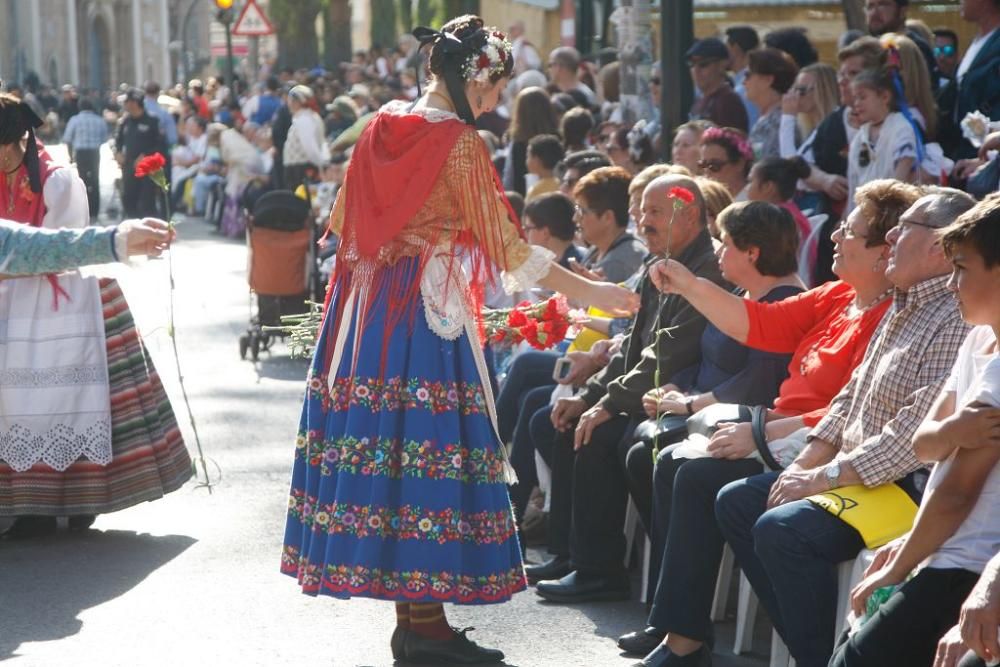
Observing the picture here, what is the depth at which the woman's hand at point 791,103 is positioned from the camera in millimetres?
9414

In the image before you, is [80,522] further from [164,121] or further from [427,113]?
[164,121]

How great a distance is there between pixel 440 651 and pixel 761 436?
4.23 ft

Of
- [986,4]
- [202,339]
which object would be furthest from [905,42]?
[202,339]

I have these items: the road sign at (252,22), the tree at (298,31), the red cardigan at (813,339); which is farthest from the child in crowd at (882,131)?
the tree at (298,31)

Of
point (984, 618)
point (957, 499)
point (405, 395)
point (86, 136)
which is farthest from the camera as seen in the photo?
point (86, 136)

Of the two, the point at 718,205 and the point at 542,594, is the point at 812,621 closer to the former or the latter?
the point at 542,594

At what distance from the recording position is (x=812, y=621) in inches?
192

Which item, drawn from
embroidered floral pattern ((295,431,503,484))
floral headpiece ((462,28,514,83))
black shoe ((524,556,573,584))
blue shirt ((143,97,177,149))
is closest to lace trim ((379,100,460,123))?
floral headpiece ((462,28,514,83))

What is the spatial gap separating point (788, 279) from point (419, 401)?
150 centimetres

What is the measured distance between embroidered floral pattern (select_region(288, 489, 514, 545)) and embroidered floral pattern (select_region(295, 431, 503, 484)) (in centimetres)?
11

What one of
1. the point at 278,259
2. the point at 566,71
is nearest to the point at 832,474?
the point at 278,259

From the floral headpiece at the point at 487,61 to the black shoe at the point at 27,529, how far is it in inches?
130

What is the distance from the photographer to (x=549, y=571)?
6809 mm

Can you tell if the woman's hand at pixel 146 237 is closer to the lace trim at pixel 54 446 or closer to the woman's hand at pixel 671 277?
the lace trim at pixel 54 446
